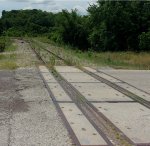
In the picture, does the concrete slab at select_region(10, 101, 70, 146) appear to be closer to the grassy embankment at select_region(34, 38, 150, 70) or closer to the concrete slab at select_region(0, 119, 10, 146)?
the concrete slab at select_region(0, 119, 10, 146)

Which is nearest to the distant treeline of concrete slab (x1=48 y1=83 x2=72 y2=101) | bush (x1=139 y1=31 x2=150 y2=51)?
bush (x1=139 y1=31 x2=150 y2=51)

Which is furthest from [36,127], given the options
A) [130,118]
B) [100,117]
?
[130,118]

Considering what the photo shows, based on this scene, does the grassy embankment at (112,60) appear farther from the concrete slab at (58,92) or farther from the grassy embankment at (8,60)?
the concrete slab at (58,92)

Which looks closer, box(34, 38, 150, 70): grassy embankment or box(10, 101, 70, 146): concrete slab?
box(10, 101, 70, 146): concrete slab

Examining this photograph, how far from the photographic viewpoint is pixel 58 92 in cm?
1111

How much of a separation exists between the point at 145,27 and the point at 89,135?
41302 millimetres

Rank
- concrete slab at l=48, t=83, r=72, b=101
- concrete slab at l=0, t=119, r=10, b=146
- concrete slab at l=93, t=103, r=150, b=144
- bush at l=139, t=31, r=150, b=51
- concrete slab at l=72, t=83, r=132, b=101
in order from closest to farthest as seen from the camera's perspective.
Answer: concrete slab at l=0, t=119, r=10, b=146
concrete slab at l=93, t=103, r=150, b=144
concrete slab at l=48, t=83, r=72, b=101
concrete slab at l=72, t=83, r=132, b=101
bush at l=139, t=31, r=150, b=51

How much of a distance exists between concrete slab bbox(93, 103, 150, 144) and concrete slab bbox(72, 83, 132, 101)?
2.75 feet

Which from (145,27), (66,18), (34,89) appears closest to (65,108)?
(34,89)

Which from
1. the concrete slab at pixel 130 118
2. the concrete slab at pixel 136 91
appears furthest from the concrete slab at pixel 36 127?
the concrete slab at pixel 136 91

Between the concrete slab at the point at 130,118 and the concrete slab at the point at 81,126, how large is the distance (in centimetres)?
50

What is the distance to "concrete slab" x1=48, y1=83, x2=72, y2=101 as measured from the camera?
10.2m

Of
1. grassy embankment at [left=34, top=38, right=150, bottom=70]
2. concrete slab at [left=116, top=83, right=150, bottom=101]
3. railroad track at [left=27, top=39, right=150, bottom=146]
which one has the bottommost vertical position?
grassy embankment at [left=34, top=38, right=150, bottom=70]

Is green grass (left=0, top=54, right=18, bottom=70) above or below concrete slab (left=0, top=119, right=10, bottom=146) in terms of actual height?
below
